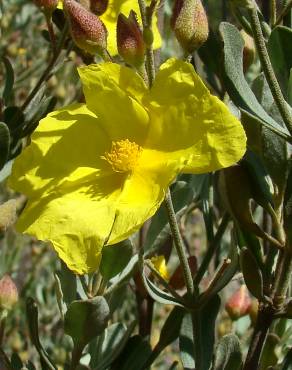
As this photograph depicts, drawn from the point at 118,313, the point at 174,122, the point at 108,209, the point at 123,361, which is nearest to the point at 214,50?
the point at 174,122

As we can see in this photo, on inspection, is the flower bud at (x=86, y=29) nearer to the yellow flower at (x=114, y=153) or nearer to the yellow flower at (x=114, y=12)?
the yellow flower at (x=114, y=153)

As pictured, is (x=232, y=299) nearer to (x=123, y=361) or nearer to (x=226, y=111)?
(x=123, y=361)

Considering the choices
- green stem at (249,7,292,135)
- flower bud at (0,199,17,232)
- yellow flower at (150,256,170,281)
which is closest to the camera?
green stem at (249,7,292,135)

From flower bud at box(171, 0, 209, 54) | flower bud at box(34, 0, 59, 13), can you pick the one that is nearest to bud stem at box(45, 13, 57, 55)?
flower bud at box(34, 0, 59, 13)

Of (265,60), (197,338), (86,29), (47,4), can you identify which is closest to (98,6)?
(47,4)

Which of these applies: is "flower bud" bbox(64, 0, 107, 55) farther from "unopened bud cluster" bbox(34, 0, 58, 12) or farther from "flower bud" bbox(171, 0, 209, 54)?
"unopened bud cluster" bbox(34, 0, 58, 12)
